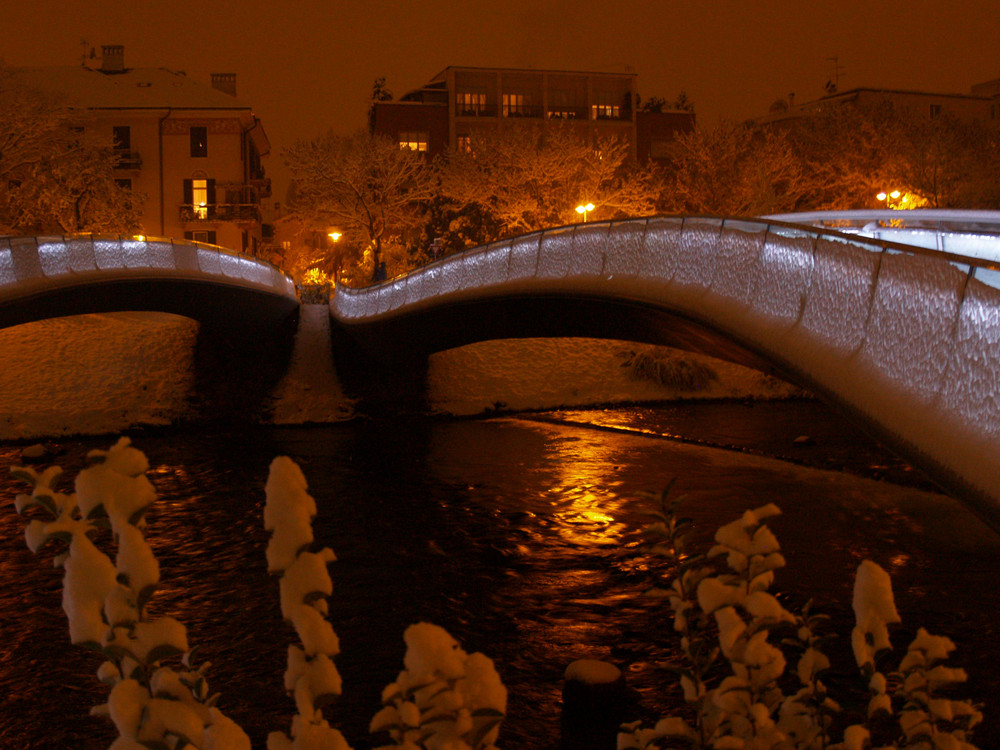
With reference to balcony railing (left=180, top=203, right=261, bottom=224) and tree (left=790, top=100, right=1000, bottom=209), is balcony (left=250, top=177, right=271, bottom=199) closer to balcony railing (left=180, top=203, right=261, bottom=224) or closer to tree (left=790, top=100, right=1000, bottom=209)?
balcony railing (left=180, top=203, right=261, bottom=224)

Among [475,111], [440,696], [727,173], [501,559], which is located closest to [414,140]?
[475,111]

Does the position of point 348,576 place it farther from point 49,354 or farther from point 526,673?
point 49,354

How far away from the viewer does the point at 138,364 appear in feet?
81.8

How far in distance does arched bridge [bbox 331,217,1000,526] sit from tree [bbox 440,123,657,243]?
23.0m

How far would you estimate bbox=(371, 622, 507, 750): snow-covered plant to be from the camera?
6.20 feet

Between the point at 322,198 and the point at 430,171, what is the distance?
534 cm

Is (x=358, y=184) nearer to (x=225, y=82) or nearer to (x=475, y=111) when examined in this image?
(x=475, y=111)

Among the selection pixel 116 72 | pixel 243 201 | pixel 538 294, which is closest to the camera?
pixel 538 294

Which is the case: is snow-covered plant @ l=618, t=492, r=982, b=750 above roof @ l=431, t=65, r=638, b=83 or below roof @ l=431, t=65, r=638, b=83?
below

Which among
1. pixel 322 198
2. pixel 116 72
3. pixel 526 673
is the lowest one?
pixel 526 673

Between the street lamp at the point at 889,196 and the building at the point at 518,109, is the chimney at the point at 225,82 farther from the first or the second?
the street lamp at the point at 889,196

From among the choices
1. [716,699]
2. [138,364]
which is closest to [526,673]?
[716,699]

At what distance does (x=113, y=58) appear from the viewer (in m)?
52.3

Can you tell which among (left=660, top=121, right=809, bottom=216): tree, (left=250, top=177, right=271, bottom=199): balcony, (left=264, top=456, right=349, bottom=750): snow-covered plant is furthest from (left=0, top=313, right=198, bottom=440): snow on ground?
(left=250, top=177, right=271, bottom=199): balcony
